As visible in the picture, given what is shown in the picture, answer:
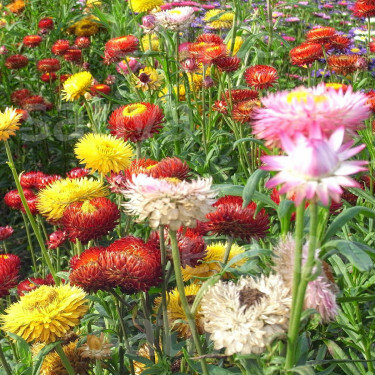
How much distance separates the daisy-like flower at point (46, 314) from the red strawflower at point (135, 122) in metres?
0.62

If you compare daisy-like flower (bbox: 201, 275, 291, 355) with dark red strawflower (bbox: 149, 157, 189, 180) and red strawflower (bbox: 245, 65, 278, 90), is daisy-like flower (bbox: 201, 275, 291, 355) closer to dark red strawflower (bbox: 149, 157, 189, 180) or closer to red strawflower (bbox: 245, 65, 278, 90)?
dark red strawflower (bbox: 149, 157, 189, 180)

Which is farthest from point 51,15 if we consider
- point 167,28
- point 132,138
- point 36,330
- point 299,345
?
point 299,345

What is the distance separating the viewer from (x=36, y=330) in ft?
4.92

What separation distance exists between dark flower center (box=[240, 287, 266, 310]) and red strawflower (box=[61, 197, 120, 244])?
789 millimetres

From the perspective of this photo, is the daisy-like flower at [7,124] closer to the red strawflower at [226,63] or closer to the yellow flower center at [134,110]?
the yellow flower center at [134,110]

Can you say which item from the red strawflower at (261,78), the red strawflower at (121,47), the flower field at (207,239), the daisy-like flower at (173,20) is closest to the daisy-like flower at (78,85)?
the flower field at (207,239)

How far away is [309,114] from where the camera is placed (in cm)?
78

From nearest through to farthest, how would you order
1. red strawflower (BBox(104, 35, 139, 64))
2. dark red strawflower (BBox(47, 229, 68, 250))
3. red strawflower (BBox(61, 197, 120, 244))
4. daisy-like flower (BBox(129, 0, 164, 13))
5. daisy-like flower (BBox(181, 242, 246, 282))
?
daisy-like flower (BBox(181, 242, 246, 282)), red strawflower (BBox(61, 197, 120, 244)), dark red strawflower (BBox(47, 229, 68, 250)), red strawflower (BBox(104, 35, 139, 64)), daisy-like flower (BBox(129, 0, 164, 13))

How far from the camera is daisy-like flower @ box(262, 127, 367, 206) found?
72 cm

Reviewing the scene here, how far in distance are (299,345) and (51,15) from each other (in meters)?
5.16

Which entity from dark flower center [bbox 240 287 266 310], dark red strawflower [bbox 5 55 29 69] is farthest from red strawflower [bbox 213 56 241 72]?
dark red strawflower [bbox 5 55 29 69]

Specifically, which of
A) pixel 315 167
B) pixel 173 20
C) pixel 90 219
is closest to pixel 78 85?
pixel 173 20

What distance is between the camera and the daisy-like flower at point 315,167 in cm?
72

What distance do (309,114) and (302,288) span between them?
274 millimetres
